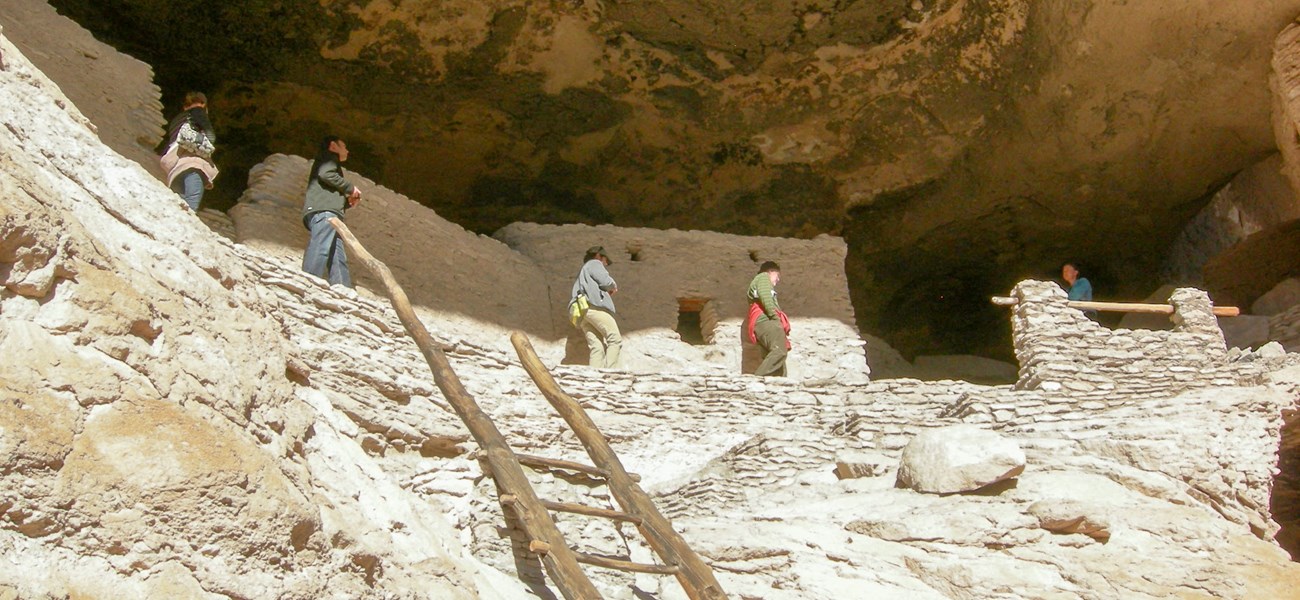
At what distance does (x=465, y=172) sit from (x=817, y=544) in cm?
839

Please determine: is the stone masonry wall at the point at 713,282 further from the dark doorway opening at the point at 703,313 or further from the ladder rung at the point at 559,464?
the ladder rung at the point at 559,464

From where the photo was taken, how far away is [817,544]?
270 inches

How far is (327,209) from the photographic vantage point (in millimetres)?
8852

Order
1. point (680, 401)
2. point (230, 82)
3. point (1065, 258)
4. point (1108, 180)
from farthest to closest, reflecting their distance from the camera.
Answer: point (1065, 258), point (1108, 180), point (230, 82), point (680, 401)

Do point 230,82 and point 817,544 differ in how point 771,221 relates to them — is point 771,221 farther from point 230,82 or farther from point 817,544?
point 817,544

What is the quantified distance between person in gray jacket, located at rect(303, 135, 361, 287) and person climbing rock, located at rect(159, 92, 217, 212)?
69cm

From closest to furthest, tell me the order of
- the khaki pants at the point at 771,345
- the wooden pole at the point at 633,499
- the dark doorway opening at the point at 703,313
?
the wooden pole at the point at 633,499 < the khaki pants at the point at 771,345 < the dark doorway opening at the point at 703,313

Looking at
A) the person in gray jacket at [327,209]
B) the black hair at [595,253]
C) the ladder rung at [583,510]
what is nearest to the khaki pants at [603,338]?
the black hair at [595,253]

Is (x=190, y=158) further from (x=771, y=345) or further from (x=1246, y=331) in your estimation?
(x=1246, y=331)

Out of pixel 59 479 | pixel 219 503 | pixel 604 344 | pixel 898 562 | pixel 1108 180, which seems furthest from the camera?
pixel 1108 180

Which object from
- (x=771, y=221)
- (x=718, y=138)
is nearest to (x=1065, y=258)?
(x=771, y=221)

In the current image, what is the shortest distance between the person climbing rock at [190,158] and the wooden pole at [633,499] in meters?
2.58

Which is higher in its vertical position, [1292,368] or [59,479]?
[1292,368]

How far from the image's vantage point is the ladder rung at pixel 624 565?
5.77 meters
